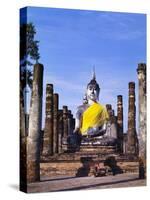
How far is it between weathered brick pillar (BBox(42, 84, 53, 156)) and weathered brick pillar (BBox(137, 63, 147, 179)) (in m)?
1.59

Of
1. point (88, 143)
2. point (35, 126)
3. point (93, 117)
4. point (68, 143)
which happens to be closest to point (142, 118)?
point (93, 117)

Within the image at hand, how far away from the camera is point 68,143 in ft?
37.9

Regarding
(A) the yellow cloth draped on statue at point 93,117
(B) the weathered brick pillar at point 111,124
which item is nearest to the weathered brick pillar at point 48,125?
(A) the yellow cloth draped on statue at point 93,117

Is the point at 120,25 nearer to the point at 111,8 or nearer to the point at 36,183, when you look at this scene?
the point at 111,8

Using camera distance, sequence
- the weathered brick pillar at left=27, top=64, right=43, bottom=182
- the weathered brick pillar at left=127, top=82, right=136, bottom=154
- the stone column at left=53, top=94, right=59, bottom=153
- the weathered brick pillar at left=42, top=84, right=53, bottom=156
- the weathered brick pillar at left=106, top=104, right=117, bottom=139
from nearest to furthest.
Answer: the weathered brick pillar at left=27, top=64, right=43, bottom=182 < the weathered brick pillar at left=42, top=84, right=53, bottom=156 < the stone column at left=53, top=94, right=59, bottom=153 < the weathered brick pillar at left=106, top=104, right=117, bottom=139 < the weathered brick pillar at left=127, top=82, right=136, bottom=154

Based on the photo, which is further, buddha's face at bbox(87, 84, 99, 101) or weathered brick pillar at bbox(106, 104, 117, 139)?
weathered brick pillar at bbox(106, 104, 117, 139)

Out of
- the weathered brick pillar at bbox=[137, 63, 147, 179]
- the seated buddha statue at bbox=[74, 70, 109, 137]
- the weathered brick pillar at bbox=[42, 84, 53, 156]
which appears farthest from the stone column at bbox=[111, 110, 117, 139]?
the weathered brick pillar at bbox=[42, 84, 53, 156]

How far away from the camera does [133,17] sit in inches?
471

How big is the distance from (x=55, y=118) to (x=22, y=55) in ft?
3.60

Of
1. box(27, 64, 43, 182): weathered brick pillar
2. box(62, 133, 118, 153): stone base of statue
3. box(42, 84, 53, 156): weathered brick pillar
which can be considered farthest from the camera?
box(62, 133, 118, 153): stone base of statue

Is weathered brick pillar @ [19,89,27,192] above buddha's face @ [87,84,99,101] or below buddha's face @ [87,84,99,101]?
below

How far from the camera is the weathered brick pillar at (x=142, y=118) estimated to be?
12.1m

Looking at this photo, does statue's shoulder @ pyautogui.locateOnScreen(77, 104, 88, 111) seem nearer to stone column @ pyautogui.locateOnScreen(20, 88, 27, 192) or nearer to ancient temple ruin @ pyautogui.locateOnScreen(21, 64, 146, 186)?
ancient temple ruin @ pyautogui.locateOnScreen(21, 64, 146, 186)

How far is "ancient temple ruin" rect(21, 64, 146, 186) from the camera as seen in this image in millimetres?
11180
